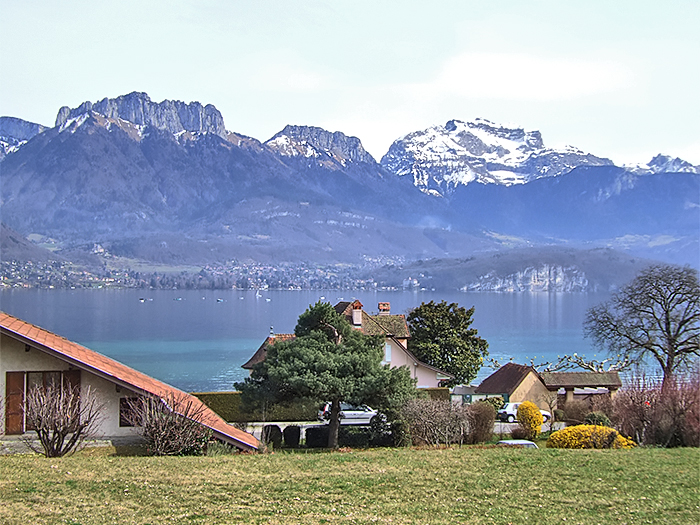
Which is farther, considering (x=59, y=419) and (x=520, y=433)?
(x=520, y=433)

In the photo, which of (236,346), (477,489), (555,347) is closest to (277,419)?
(477,489)

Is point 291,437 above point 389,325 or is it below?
below

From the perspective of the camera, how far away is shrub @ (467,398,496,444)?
25.2 metres

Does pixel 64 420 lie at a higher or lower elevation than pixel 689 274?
lower

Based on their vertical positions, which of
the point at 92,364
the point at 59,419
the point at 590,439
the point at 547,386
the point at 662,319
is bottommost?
the point at 547,386

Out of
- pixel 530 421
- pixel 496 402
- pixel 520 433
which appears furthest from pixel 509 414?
pixel 530 421

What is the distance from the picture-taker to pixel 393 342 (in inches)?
1544

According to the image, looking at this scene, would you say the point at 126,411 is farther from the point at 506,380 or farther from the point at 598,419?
the point at 506,380

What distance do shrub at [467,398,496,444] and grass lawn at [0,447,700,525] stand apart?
811 centimetres

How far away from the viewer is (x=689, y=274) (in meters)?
41.0

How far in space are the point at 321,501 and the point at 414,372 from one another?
91.6ft

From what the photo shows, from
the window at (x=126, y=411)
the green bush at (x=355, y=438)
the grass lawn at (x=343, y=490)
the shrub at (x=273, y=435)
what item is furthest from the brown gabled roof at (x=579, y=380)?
the window at (x=126, y=411)

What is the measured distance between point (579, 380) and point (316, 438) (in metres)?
18.6

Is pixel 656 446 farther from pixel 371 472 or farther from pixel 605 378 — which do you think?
pixel 605 378
